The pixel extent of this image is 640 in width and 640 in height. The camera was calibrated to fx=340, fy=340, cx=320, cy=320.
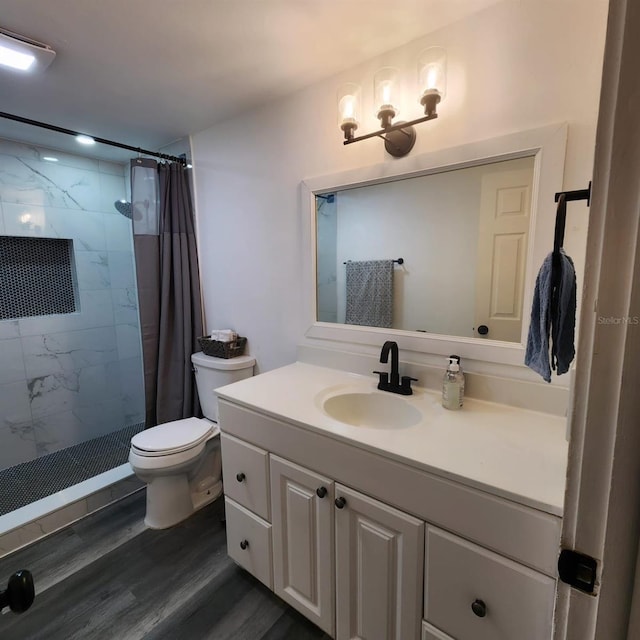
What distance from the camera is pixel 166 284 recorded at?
2.10m

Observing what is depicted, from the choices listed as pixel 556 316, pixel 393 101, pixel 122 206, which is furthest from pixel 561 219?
pixel 122 206

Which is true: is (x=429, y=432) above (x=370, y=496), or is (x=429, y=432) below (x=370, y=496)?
above

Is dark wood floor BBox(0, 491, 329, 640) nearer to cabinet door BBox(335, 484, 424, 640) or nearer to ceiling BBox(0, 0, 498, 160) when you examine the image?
cabinet door BBox(335, 484, 424, 640)

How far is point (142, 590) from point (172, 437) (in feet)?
2.05

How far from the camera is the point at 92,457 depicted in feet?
7.77

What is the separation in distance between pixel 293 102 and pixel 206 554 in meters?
2.18

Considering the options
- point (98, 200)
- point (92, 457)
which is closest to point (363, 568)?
point (92, 457)

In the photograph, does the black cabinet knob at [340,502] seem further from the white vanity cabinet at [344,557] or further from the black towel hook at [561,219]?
the black towel hook at [561,219]

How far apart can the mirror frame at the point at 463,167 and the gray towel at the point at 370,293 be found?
5 centimetres

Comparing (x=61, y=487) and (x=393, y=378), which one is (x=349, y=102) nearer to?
Answer: (x=393, y=378)

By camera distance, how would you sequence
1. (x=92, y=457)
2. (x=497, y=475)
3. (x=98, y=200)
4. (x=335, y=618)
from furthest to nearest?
1. (x=98, y=200)
2. (x=92, y=457)
3. (x=335, y=618)
4. (x=497, y=475)

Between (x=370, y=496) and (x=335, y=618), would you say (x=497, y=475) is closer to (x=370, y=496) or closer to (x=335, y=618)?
(x=370, y=496)

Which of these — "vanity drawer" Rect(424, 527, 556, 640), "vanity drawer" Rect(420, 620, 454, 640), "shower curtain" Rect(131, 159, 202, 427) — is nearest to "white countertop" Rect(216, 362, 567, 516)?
"vanity drawer" Rect(424, 527, 556, 640)

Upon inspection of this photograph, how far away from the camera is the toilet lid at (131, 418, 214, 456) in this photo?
1.67 metres
